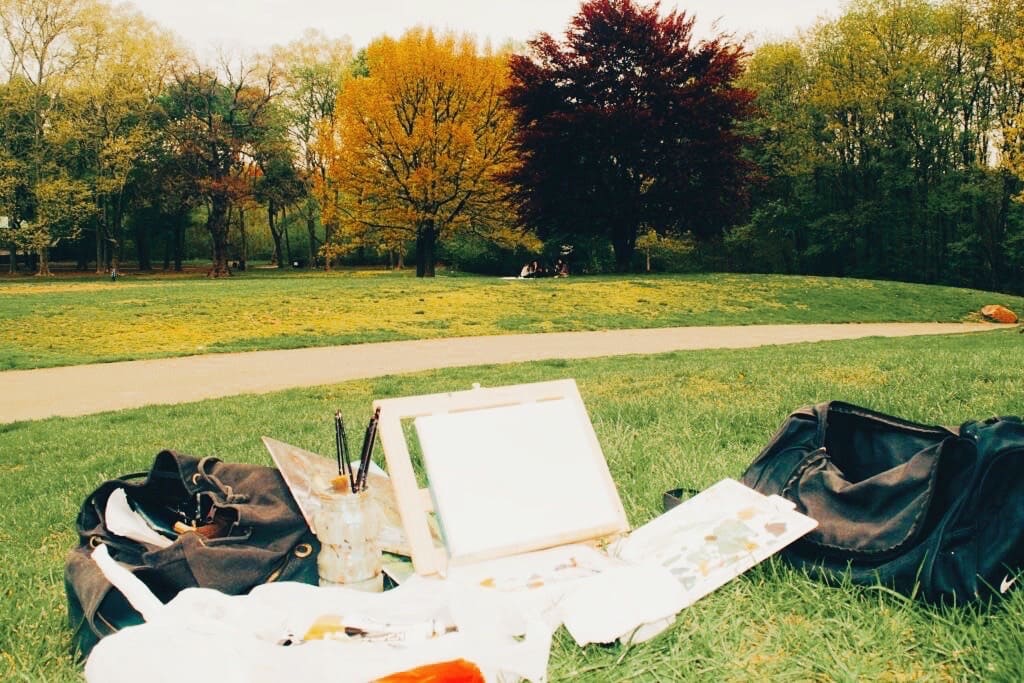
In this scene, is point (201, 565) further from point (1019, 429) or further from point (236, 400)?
point (236, 400)

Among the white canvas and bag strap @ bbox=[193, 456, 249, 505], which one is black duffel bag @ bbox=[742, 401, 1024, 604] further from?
bag strap @ bbox=[193, 456, 249, 505]

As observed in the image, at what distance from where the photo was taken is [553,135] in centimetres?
2338

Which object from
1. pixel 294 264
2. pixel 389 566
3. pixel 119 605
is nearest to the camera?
pixel 119 605

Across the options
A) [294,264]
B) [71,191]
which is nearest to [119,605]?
[71,191]

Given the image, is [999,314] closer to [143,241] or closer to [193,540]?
[193,540]

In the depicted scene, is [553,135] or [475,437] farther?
[553,135]

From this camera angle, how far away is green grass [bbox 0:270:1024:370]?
1362 centimetres

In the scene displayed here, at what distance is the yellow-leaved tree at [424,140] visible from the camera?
27.2 meters

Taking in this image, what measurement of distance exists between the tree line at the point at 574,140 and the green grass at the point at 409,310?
14.4 ft

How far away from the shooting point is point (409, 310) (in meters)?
17.0

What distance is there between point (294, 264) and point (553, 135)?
3096cm

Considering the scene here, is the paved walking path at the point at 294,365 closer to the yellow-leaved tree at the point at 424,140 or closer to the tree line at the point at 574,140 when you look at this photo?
the tree line at the point at 574,140

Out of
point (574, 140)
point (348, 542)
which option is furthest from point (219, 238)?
point (348, 542)

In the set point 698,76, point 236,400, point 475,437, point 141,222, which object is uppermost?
point 698,76
